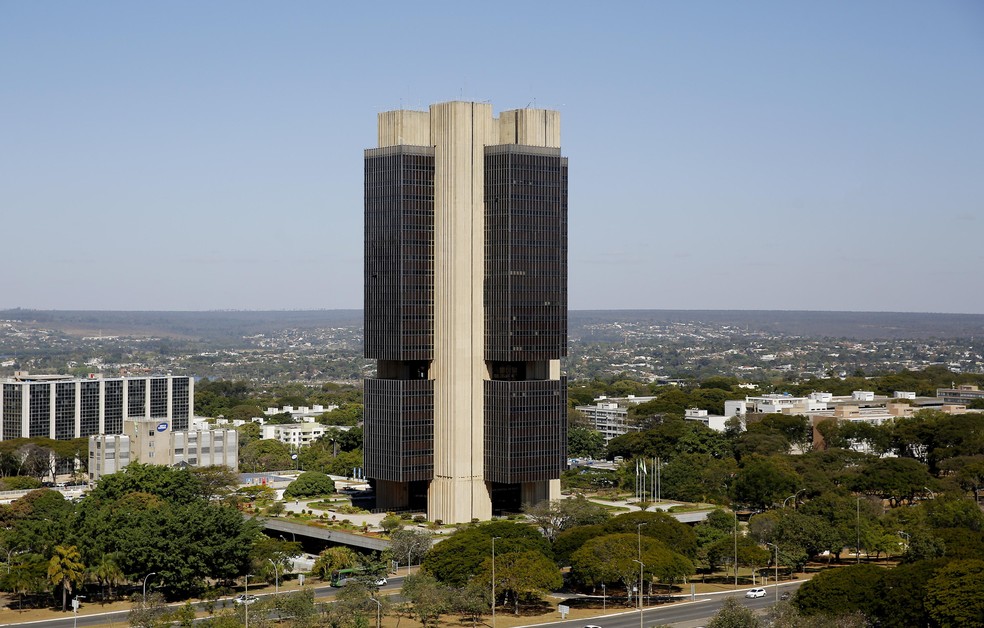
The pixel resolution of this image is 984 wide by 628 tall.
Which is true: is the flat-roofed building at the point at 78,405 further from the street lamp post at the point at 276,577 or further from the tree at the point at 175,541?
the street lamp post at the point at 276,577

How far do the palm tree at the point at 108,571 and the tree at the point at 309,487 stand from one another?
32855 mm

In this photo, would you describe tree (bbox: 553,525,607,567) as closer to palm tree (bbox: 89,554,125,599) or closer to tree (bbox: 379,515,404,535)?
tree (bbox: 379,515,404,535)

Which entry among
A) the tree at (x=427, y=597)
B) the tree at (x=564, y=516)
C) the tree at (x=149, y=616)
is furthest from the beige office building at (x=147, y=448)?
the tree at (x=149, y=616)

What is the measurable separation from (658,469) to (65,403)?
241 ft

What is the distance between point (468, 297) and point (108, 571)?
1273 inches

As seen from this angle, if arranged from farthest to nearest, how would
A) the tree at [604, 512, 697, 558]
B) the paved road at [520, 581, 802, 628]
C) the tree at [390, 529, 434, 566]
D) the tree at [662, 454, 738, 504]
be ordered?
the tree at [662, 454, 738, 504], the tree at [390, 529, 434, 566], the tree at [604, 512, 697, 558], the paved road at [520, 581, 802, 628]

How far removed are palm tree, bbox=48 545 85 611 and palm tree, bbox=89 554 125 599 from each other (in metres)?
0.83

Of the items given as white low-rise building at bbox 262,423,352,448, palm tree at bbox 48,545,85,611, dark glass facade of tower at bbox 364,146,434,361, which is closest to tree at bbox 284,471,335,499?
dark glass facade of tower at bbox 364,146,434,361

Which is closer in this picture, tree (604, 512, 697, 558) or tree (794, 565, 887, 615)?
tree (794, 565, 887, 615)

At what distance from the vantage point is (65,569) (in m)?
79.9

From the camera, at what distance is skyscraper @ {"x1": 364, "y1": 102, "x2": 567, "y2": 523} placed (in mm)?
100875

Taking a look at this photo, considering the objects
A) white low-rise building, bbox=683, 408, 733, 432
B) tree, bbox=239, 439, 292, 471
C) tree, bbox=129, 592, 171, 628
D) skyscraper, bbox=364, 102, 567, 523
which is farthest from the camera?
white low-rise building, bbox=683, 408, 733, 432

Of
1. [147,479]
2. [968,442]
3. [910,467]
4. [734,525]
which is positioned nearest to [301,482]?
[147,479]

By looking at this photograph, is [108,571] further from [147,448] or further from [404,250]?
[147,448]
